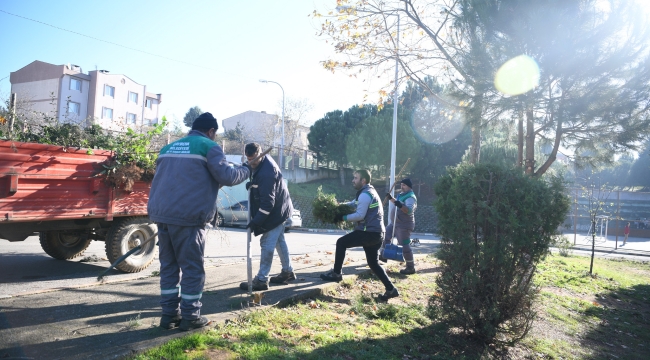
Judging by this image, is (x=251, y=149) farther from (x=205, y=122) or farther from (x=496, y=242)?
(x=496, y=242)

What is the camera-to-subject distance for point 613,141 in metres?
9.05

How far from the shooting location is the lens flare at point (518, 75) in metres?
8.09

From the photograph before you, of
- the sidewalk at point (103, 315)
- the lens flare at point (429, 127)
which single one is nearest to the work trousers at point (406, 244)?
the sidewalk at point (103, 315)

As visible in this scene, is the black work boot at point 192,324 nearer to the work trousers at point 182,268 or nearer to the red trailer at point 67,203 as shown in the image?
the work trousers at point 182,268

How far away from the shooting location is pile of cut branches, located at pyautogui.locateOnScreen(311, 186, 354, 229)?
736cm

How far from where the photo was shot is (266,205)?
5.54 metres

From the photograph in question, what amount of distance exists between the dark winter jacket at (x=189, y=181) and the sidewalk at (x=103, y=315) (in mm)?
1046

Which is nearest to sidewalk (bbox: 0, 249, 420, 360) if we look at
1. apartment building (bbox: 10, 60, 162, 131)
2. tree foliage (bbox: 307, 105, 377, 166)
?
tree foliage (bbox: 307, 105, 377, 166)

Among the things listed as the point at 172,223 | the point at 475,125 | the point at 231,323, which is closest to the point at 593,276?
the point at 475,125

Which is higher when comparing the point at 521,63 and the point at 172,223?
the point at 521,63

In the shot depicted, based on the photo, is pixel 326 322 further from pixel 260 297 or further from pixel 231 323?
pixel 231 323

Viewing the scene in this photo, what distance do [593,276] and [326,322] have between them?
9.44m

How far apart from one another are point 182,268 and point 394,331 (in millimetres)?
2560

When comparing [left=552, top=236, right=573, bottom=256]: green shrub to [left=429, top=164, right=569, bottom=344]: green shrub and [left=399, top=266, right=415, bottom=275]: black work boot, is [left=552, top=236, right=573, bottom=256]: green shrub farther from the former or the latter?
[left=399, top=266, right=415, bottom=275]: black work boot
